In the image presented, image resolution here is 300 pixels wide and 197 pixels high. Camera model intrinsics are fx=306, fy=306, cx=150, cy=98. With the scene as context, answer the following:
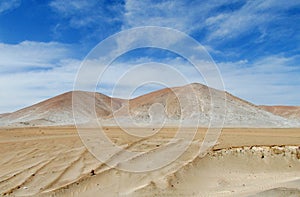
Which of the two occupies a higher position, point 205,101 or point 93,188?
point 205,101

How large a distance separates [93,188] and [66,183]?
0.87 metres

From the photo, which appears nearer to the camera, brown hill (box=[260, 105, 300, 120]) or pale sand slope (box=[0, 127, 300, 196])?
pale sand slope (box=[0, 127, 300, 196])

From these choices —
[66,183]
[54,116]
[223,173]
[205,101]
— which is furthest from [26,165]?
[54,116]

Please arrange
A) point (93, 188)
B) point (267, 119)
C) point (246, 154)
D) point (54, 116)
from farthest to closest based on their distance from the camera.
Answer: point (54, 116)
point (267, 119)
point (246, 154)
point (93, 188)

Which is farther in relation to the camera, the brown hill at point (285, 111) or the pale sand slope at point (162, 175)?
the brown hill at point (285, 111)

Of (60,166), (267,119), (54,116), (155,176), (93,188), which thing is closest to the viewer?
(93,188)

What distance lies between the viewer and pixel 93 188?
9273 mm

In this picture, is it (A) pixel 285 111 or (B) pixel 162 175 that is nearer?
(B) pixel 162 175

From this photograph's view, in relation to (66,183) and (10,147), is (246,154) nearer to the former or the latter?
(66,183)

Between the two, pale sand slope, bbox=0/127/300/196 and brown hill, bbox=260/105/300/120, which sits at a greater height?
brown hill, bbox=260/105/300/120

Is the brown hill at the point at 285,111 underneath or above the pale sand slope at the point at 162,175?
above

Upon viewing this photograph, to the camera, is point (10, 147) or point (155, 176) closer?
point (155, 176)

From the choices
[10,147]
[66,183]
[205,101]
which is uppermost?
[205,101]

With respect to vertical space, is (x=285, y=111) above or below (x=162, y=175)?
above
